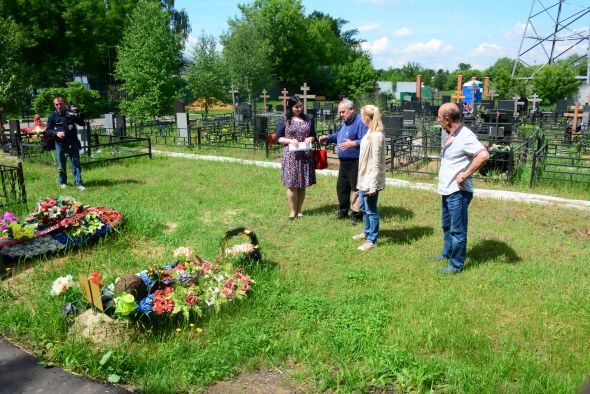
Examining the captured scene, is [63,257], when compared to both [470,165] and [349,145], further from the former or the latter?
[470,165]

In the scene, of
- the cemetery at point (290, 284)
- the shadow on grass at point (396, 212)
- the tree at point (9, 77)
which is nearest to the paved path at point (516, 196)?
the cemetery at point (290, 284)

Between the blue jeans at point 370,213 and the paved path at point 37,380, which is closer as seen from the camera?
the paved path at point 37,380

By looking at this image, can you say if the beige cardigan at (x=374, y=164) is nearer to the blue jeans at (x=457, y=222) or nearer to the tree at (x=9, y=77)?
the blue jeans at (x=457, y=222)

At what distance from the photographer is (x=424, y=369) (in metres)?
3.28

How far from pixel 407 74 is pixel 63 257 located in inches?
2665

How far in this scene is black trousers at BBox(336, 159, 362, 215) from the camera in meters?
6.68

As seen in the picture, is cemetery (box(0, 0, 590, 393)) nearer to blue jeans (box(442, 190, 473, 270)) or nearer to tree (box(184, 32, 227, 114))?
blue jeans (box(442, 190, 473, 270))

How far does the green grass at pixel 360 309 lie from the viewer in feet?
11.0

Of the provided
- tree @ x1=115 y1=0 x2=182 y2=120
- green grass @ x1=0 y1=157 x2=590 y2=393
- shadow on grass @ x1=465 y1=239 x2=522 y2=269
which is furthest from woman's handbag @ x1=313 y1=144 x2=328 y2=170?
tree @ x1=115 y1=0 x2=182 y2=120

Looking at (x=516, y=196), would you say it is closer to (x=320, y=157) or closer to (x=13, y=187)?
(x=320, y=157)

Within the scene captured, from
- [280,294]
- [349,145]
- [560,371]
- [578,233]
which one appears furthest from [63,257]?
[578,233]

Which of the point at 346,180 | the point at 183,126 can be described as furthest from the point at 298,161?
the point at 183,126

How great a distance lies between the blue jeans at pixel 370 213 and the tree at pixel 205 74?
74.5ft

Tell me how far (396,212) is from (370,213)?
184 centimetres
